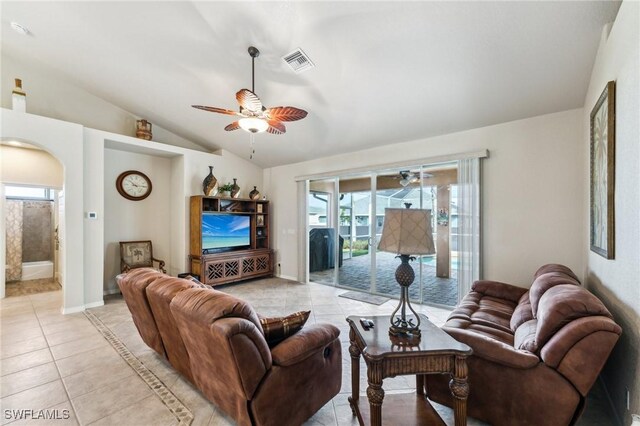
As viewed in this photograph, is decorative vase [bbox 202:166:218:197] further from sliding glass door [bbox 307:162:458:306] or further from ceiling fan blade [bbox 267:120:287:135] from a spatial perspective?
ceiling fan blade [bbox 267:120:287:135]

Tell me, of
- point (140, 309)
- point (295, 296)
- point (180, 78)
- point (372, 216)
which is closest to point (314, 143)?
point (372, 216)

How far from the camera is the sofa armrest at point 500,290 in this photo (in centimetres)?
289

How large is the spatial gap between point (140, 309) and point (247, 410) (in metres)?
1.47

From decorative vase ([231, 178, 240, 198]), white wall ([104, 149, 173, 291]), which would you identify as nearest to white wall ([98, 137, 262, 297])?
white wall ([104, 149, 173, 291])

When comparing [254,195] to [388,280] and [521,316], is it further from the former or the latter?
[521,316]

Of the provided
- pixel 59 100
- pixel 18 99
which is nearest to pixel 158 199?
pixel 59 100

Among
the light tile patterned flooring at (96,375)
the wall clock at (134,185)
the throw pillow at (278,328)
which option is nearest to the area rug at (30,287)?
the light tile patterned flooring at (96,375)

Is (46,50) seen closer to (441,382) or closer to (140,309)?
(140,309)

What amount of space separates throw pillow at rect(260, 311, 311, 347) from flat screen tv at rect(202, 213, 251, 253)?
3.90m

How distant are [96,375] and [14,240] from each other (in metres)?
5.36

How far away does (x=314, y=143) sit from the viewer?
4832 millimetres

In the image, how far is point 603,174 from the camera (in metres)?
1.98

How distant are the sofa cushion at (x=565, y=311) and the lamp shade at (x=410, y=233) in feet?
2.57

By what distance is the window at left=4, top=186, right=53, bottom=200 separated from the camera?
546 cm
